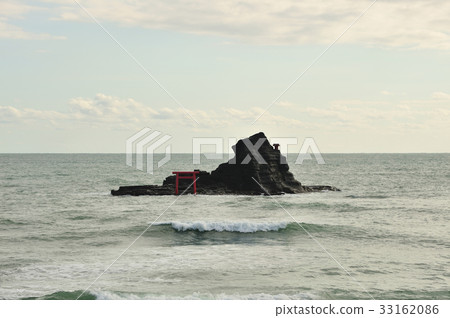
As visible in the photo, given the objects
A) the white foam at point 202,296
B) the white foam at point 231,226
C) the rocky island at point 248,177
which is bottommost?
the white foam at point 202,296

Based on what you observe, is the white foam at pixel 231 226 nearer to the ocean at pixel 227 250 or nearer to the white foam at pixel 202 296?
the ocean at pixel 227 250

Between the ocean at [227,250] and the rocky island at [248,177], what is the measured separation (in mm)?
5209

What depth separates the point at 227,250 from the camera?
84.9 feet

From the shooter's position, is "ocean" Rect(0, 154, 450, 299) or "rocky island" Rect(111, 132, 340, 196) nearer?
"ocean" Rect(0, 154, 450, 299)

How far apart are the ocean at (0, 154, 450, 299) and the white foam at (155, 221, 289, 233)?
0.07 meters

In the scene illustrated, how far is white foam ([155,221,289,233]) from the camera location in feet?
105

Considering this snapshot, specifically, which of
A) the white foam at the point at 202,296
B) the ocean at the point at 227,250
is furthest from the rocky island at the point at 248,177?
the white foam at the point at 202,296

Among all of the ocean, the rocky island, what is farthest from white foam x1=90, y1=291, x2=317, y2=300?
the rocky island

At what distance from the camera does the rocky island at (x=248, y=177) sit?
51.0 meters

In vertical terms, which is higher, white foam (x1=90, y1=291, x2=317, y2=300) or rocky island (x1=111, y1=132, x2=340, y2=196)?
rocky island (x1=111, y1=132, x2=340, y2=196)

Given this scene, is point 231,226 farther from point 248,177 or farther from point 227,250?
point 248,177

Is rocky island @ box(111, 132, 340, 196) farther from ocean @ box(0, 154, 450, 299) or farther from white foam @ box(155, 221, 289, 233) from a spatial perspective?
white foam @ box(155, 221, 289, 233)

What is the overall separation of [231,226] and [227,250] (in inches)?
248

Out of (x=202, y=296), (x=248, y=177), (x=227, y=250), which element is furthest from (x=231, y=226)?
(x=248, y=177)
